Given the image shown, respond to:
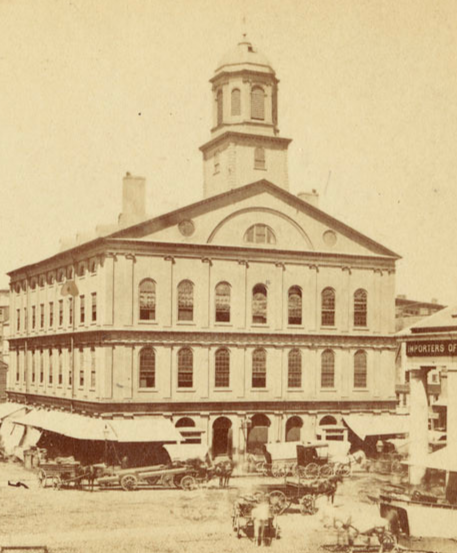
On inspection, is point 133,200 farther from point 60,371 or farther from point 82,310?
point 60,371

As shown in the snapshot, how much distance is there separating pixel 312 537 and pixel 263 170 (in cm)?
2897

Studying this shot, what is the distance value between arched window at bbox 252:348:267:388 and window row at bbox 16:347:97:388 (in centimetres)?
858

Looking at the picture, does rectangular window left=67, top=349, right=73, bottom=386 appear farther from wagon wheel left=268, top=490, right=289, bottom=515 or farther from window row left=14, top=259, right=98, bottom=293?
wagon wheel left=268, top=490, right=289, bottom=515

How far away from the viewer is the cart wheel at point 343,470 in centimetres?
4297

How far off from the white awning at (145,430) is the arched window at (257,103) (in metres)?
18.9

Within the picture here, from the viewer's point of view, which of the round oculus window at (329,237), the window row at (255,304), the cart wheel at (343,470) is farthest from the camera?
the round oculus window at (329,237)

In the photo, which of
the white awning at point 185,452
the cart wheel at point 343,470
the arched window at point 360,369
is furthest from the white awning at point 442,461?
the arched window at point 360,369

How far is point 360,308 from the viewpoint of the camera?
174 feet

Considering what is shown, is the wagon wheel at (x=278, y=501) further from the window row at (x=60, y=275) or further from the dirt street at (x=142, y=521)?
the window row at (x=60, y=275)

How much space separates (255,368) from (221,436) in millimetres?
4089

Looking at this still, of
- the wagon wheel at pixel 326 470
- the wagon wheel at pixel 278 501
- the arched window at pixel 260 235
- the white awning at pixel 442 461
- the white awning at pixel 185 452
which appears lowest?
the wagon wheel at pixel 326 470

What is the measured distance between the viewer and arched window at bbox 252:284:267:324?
166ft

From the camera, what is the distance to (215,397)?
4922 cm

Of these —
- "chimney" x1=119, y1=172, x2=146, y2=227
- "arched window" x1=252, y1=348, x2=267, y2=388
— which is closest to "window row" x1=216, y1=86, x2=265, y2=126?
"chimney" x1=119, y1=172, x2=146, y2=227
